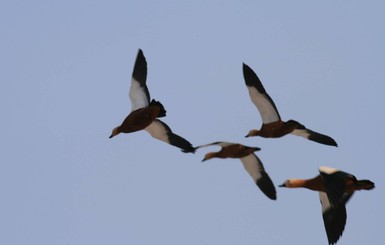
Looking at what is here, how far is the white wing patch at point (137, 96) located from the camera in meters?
31.1

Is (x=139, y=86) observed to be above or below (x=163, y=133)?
above

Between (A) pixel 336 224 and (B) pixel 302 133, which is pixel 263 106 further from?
(A) pixel 336 224

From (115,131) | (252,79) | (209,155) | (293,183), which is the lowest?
(293,183)

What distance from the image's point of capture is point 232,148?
28359 millimetres

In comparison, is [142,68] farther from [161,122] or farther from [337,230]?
[337,230]

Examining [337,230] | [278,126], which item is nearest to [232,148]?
[278,126]

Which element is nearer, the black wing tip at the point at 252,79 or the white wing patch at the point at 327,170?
the white wing patch at the point at 327,170

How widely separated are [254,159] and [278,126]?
5.52 ft

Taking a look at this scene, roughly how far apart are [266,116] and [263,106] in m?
0.34

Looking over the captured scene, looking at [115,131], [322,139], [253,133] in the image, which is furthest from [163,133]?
[322,139]

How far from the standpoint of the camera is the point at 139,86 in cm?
3188

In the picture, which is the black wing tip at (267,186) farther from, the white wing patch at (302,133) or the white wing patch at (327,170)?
the white wing patch at (327,170)

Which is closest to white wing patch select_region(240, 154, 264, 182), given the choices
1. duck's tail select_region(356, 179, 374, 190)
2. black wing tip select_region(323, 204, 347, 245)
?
black wing tip select_region(323, 204, 347, 245)

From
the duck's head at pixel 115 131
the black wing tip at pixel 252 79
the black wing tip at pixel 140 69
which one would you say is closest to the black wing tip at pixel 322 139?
the black wing tip at pixel 252 79
